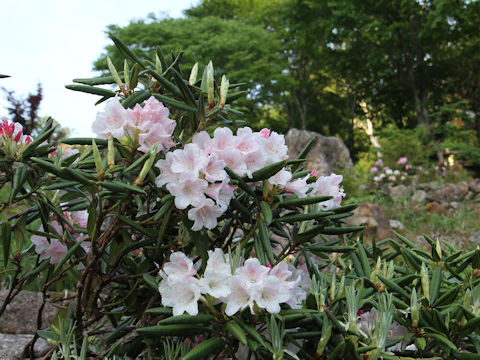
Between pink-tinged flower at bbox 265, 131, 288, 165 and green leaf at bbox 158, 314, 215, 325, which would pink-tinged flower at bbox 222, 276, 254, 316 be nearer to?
green leaf at bbox 158, 314, 215, 325

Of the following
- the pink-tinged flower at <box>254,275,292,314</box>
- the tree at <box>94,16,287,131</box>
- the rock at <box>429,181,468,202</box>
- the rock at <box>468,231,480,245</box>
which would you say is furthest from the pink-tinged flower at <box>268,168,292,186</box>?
the tree at <box>94,16,287,131</box>

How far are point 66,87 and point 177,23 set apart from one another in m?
14.4

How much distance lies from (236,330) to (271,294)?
10cm

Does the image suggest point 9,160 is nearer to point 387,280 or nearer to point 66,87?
point 66,87

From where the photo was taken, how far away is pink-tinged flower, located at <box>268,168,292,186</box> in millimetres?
1049

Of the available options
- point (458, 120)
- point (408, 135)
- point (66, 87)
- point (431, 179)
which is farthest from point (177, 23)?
point (66, 87)

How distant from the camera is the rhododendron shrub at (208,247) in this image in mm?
910

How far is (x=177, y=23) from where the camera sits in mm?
14531

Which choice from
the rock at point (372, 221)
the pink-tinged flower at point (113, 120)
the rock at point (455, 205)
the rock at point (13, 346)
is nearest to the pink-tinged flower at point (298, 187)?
the pink-tinged flower at point (113, 120)

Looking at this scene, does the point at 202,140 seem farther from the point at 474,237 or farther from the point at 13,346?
the point at 474,237

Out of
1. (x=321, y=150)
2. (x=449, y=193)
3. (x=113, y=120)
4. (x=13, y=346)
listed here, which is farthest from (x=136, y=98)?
(x=449, y=193)

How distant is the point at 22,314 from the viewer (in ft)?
9.03

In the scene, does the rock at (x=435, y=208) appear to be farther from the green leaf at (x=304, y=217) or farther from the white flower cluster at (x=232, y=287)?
the white flower cluster at (x=232, y=287)

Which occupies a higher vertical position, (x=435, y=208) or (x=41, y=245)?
(x=41, y=245)
